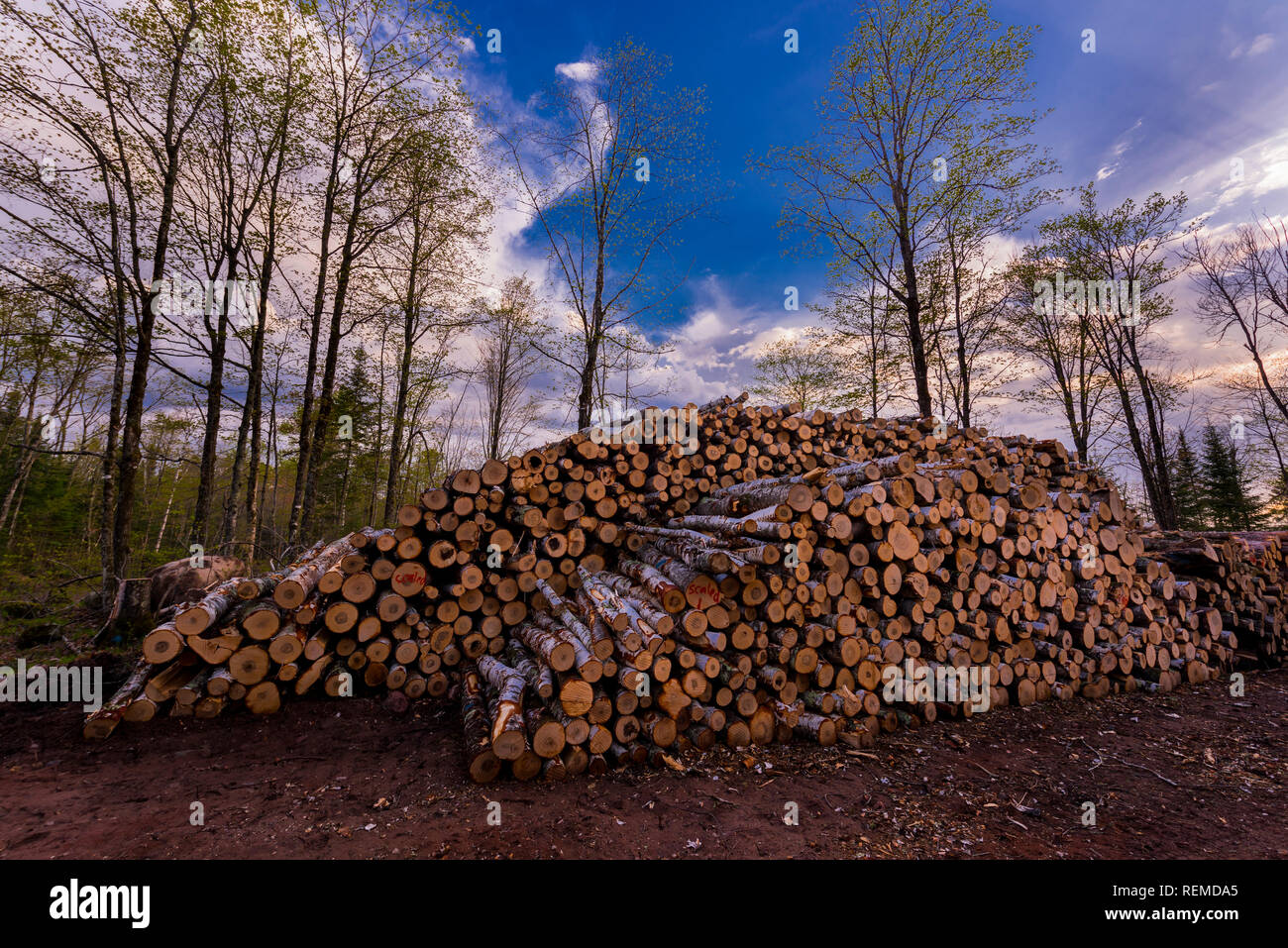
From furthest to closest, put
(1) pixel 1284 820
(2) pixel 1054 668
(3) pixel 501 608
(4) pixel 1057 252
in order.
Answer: (4) pixel 1057 252
(3) pixel 501 608
(2) pixel 1054 668
(1) pixel 1284 820

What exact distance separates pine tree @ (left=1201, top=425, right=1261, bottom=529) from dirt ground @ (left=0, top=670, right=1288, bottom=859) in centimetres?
2666

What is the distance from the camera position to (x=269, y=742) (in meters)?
3.99

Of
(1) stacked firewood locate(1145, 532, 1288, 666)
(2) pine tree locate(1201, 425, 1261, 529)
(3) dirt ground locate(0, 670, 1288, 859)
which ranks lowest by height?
(3) dirt ground locate(0, 670, 1288, 859)

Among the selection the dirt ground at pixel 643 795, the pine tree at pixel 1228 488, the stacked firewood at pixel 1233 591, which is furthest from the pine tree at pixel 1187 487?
the dirt ground at pixel 643 795

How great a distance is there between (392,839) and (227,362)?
10.4 meters

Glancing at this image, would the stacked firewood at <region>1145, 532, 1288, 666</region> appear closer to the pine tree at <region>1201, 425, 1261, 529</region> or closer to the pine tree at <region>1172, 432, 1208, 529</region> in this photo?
the pine tree at <region>1201, 425, 1261, 529</region>

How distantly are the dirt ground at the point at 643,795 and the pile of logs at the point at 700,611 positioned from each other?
300mm

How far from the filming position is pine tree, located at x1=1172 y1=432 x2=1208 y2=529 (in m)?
22.9

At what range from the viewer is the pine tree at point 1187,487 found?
22.9 m

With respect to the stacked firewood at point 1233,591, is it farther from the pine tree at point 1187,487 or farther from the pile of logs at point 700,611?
the pine tree at point 1187,487

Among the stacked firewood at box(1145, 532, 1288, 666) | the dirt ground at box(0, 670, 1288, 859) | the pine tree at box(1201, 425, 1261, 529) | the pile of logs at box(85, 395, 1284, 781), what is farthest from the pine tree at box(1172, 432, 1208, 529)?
the dirt ground at box(0, 670, 1288, 859)
